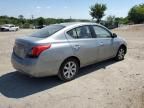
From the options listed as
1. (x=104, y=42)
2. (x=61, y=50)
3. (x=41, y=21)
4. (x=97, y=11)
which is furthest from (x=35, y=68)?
(x=41, y=21)

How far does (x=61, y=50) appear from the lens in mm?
5422

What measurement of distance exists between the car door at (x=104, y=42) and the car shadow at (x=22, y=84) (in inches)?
29.4

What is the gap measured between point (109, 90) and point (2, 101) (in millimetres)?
2479

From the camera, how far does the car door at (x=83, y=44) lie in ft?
19.2

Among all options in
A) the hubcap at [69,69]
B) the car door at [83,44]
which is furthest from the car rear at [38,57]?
the car door at [83,44]

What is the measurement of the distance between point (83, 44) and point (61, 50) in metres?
0.87

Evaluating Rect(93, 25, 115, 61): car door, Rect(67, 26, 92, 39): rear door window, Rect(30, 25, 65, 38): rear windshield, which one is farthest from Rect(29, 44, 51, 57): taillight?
Rect(93, 25, 115, 61): car door

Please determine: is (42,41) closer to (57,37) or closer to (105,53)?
(57,37)

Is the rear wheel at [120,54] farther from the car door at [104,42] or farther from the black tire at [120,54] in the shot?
the car door at [104,42]

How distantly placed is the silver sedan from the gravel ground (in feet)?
1.28

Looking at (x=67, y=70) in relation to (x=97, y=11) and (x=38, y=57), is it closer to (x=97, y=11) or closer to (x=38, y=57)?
(x=38, y=57)

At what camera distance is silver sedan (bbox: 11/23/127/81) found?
5180 mm

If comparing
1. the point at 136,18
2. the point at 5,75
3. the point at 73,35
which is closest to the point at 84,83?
the point at 73,35

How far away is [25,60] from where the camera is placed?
17.4 ft
